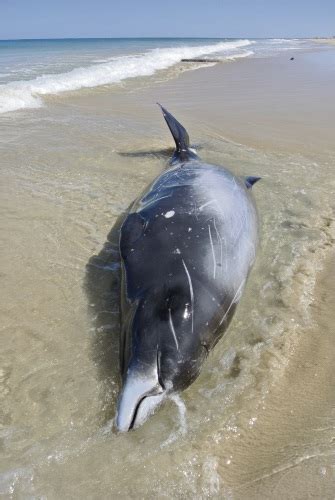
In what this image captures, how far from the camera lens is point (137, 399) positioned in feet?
7.50

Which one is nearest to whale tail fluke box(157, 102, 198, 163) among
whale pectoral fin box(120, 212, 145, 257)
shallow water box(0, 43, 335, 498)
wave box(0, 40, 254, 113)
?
shallow water box(0, 43, 335, 498)

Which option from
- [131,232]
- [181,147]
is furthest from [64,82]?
[131,232]

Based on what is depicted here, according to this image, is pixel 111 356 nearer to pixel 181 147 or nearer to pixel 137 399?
pixel 137 399

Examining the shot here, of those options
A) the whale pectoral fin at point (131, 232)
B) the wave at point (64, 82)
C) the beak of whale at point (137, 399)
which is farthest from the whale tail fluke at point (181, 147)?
the wave at point (64, 82)

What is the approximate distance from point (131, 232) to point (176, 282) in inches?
29.4

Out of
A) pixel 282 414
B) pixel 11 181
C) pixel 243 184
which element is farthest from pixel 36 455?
pixel 11 181

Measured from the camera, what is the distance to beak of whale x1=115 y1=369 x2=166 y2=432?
2.26m

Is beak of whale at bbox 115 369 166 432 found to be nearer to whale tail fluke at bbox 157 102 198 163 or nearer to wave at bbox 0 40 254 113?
whale tail fluke at bbox 157 102 198 163

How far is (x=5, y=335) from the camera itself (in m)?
2.96

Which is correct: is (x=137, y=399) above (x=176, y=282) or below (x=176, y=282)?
below

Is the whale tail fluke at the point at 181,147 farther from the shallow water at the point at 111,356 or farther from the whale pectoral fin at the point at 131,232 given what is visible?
the whale pectoral fin at the point at 131,232

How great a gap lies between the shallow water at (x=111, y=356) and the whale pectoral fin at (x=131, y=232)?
0.41 metres

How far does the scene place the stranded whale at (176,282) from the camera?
2357 millimetres

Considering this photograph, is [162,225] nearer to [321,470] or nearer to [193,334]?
[193,334]
